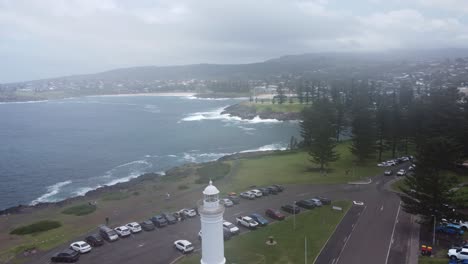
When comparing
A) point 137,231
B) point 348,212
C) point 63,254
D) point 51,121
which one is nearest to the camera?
point 63,254

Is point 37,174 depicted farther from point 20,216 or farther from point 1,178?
point 20,216

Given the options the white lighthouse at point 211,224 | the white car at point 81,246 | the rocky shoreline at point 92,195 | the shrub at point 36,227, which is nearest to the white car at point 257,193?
the white car at point 81,246

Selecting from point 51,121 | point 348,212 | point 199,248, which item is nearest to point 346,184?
point 348,212

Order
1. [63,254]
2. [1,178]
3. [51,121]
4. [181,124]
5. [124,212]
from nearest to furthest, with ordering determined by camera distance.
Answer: [63,254], [124,212], [1,178], [181,124], [51,121]

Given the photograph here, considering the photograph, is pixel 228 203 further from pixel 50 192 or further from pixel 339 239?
pixel 50 192

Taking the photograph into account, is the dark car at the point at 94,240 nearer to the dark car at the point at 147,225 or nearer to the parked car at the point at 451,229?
the dark car at the point at 147,225

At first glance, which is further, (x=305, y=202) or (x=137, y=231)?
(x=305, y=202)

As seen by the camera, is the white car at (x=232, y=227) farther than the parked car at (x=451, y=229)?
Yes
